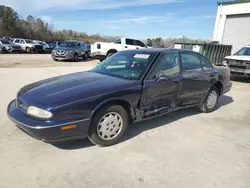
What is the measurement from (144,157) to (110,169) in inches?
22.5

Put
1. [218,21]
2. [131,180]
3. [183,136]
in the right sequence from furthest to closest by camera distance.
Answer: [218,21] → [183,136] → [131,180]

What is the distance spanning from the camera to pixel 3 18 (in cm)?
4275

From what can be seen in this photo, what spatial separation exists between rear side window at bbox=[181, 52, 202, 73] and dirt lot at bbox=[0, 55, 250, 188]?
3.90 feet

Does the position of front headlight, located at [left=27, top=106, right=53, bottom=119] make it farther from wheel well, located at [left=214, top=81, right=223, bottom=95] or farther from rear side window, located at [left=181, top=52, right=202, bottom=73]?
wheel well, located at [left=214, top=81, right=223, bottom=95]

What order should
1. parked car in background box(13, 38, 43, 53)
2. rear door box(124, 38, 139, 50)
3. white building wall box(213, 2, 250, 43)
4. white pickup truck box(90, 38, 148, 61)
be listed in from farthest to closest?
parked car in background box(13, 38, 43, 53) → white building wall box(213, 2, 250, 43) → rear door box(124, 38, 139, 50) → white pickup truck box(90, 38, 148, 61)

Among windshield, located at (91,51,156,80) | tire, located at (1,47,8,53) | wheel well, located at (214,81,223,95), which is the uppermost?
windshield, located at (91,51,156,80)

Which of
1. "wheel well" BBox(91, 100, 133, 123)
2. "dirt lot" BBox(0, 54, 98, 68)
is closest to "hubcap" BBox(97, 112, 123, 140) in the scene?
"wheel well" BBox(91, 100, 133, 123)

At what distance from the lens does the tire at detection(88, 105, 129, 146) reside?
10.5 ft

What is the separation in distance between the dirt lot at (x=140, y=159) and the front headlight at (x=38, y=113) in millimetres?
626

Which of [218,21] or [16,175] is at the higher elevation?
[218,21]

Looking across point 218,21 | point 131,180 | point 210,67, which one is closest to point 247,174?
point 131,180

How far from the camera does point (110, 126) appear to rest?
3.38 m

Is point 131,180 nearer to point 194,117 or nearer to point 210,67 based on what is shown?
point 194,117

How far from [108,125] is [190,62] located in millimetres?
2444
